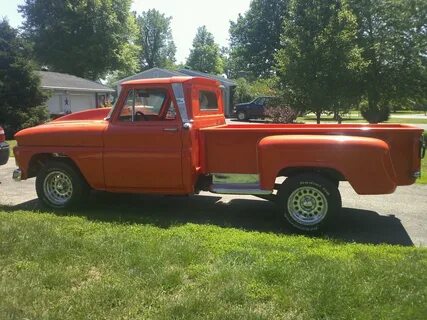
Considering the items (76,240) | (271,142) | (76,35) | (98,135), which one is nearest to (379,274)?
(271,142)

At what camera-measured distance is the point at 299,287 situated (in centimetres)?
426

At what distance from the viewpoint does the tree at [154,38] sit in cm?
8875

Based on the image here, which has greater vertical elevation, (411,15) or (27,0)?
(27,0)

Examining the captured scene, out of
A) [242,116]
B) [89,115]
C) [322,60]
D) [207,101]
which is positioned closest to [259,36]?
[242,116]

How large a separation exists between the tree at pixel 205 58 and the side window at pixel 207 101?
85.5 metres

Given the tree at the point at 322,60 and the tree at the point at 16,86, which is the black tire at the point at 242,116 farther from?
the tree at the point at 16,86

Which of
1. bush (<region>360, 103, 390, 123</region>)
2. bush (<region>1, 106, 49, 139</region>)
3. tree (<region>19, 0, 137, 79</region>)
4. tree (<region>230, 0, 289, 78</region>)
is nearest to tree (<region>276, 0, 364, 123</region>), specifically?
bush (<region>360, 103, 390, 123</region>)

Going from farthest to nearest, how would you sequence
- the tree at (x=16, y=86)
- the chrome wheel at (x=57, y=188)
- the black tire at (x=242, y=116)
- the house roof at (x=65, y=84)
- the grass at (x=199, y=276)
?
the black tire at (x=242, y=116) → the house roof at (x=65, y=84) → the tree at (x=16, y=86) → the chrome wheel at (x=57, y=188) → the grass at (x=199, y=276)

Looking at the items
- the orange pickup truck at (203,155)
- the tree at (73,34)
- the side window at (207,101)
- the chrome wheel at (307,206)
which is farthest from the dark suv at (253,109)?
the chrome wheel at (307,206)

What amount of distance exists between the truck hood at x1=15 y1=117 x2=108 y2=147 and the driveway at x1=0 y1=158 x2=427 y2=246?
1.02 meters

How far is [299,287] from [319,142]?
2.21 m

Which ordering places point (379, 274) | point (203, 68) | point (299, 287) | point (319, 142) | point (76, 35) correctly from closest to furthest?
point (299, 287), point (379, 274), point (319, 142), point (76, 35), point (203, 68)

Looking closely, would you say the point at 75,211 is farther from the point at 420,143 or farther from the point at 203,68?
the point at 203,68

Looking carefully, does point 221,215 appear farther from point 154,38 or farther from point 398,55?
point 154,38
